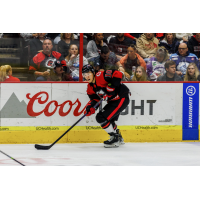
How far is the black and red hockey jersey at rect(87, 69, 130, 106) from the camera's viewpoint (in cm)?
470

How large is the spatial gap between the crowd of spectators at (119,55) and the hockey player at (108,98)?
0.50 meters

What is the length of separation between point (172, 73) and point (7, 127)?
10.2ft

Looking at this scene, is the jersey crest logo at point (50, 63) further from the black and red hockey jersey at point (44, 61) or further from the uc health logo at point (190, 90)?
the uc health logo at point (190, 90)

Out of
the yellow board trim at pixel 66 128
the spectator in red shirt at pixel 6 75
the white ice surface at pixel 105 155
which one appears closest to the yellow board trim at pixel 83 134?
the yellow board trim at pixel 66 128

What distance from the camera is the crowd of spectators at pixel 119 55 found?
519 cm

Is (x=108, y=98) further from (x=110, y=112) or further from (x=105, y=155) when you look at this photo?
(x=105, y=155)

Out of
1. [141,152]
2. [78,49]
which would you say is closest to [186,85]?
[141,152]

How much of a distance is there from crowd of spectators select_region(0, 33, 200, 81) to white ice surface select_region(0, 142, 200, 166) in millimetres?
1219

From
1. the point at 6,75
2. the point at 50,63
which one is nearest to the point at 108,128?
the point at 50,63

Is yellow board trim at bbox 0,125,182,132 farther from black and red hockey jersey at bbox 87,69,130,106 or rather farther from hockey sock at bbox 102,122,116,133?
black and red hockey jersey at bbox 87,69,130,106

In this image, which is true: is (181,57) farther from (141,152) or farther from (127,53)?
(141,152)

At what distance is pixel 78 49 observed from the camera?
5258 mm

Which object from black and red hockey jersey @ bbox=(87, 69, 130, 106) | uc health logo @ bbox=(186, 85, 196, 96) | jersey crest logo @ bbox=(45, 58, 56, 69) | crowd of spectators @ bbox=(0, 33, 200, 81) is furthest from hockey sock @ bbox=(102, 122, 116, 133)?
uc health logo @ bbox=(186, 85, 196, 96)

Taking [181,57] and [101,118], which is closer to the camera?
[101,118]
